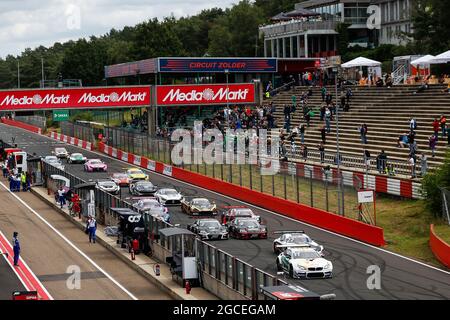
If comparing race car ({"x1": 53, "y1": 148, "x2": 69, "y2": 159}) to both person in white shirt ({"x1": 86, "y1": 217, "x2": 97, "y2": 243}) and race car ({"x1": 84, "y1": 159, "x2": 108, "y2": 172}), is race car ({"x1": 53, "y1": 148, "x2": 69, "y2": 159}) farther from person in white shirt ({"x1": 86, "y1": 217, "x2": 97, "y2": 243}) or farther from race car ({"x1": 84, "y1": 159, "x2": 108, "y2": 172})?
person in white shirt ({"x1": 86, "y1": 217, "x2": 97, "y2": 243})

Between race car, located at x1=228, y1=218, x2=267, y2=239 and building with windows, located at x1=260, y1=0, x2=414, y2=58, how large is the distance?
6311cm

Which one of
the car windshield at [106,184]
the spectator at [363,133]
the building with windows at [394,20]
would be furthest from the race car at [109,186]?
the building with windows at [394,20]

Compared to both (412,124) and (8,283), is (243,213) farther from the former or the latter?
(412,124)

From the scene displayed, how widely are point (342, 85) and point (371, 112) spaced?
421 inches

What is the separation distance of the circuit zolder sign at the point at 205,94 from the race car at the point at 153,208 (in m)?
36.2

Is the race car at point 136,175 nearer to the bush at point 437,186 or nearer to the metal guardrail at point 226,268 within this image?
the metal guardrail at point 226,268

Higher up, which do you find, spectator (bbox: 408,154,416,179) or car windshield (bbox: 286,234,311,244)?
spectator (bbox: 408,154,416,179)

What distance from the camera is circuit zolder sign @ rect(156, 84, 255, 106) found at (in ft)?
275

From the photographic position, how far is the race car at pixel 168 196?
54.1 m

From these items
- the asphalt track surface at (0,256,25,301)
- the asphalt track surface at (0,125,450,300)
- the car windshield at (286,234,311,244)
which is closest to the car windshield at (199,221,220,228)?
the asphalt track surface at (0,125,450,300)

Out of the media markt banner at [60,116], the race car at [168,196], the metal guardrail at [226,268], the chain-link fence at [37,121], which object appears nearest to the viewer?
the metal guardrail at [226,268]

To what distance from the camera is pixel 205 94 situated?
3378 inches

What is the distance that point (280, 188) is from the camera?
51.5 m

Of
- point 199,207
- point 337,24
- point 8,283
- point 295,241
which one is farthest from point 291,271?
point 337,24
